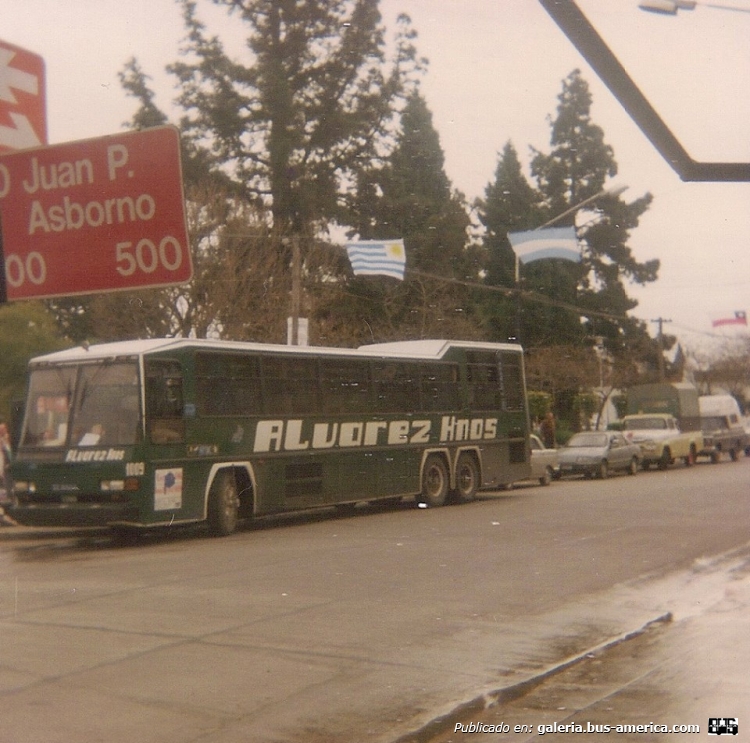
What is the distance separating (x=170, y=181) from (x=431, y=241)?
3840cm

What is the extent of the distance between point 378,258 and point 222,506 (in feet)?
43.3

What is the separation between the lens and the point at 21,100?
17.1 feet

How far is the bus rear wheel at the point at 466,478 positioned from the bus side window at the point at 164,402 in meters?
8.27

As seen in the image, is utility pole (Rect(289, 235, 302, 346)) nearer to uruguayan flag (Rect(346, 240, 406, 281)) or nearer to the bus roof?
uruguayan flag (Rect(346, 240, 406, 281))

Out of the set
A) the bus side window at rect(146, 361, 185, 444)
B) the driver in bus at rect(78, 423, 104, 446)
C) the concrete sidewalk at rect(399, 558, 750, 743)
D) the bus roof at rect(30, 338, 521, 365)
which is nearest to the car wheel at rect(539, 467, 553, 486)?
the bus roof at rect(30, 338, 521, 365)

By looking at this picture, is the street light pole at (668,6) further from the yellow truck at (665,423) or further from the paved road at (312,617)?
the yellow truck at (665,423)

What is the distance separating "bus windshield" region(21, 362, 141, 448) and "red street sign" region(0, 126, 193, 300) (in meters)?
12.2

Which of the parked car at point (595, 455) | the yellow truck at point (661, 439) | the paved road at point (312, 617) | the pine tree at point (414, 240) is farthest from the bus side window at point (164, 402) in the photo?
the yellow truck at point (661, 439)

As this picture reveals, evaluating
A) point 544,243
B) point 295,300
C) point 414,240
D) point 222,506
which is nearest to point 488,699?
point 222,506

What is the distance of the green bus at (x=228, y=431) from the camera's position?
17.4 meters

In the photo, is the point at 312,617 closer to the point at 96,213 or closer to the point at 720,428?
the point at 96,213

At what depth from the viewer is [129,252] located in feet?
17.5

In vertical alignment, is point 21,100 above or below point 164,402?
above

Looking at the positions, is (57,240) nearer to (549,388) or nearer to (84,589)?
(84,589)
